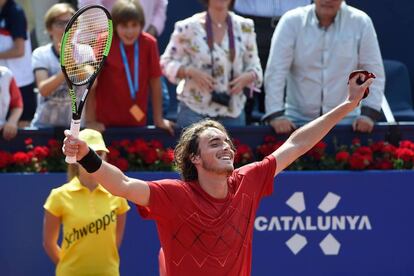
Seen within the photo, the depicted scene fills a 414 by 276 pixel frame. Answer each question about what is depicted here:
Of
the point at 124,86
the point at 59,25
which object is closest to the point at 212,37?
the point at 124,86

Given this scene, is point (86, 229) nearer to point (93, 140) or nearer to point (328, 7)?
point (93, 140)

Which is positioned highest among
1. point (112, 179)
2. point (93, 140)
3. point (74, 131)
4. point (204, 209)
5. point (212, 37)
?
point (74, 131)

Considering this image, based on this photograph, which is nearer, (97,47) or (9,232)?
(97,47)

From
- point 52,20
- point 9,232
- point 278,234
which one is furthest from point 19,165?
point 278,234

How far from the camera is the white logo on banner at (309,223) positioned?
7.40 m

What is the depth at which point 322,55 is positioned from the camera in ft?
25.8

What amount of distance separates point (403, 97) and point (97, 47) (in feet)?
15.4

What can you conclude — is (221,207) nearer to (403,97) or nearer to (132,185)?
(132,185)

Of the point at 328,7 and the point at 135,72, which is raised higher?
the point at 328,7

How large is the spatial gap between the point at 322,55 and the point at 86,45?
268cm

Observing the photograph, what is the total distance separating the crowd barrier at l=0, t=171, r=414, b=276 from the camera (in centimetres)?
737

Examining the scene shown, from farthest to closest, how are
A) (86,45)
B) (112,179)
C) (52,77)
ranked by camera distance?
1. (52,77)
2. (86,45)
3. (112,179)

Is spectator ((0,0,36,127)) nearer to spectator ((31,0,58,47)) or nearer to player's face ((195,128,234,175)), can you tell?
spectator ((31,0,58,47))

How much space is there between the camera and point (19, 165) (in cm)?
741
